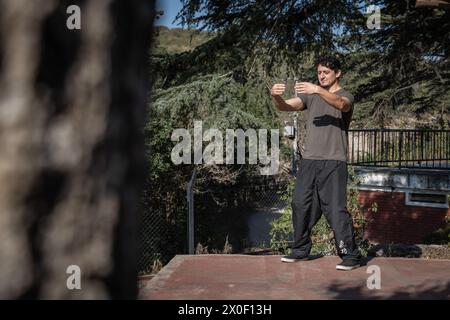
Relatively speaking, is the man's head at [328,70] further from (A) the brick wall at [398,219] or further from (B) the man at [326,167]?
(A) the brick wall at [398,219]

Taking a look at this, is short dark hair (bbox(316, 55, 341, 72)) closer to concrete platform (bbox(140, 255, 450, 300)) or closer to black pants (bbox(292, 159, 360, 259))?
black pants (bbox(292, 159, 360, 259))

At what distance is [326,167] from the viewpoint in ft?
15.3

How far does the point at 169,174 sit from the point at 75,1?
1039 cm

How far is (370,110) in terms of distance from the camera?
1127cm

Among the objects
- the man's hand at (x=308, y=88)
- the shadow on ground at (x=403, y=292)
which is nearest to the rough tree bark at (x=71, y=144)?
the shadow on ground at (x=403, y=292)

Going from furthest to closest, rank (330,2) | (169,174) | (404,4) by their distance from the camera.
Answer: (169,174), (404,4), (330,2)

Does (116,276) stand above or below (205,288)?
above

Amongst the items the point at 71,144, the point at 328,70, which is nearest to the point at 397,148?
the point at 328,70

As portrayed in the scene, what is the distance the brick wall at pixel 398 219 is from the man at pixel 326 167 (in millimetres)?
10234

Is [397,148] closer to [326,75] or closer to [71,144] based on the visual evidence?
[326,75]

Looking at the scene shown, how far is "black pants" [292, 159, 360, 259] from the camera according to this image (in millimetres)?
4590

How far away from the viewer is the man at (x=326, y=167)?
181 inches
